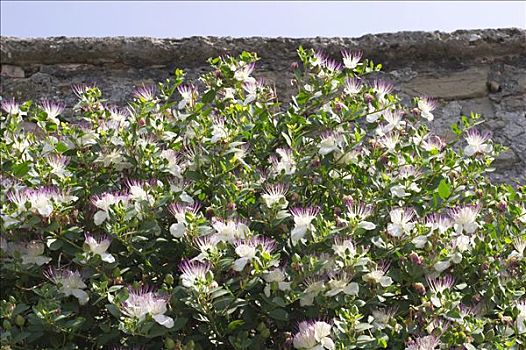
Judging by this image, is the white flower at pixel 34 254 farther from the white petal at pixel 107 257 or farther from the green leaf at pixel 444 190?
the green leaf at pixel 444 190

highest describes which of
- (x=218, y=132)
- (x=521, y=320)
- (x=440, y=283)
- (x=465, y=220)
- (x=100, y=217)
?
(x=218, y=132)

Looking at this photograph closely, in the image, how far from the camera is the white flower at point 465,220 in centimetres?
226

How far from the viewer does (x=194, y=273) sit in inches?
76.8

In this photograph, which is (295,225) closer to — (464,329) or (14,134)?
(464,329)

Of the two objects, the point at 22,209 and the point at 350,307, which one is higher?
the point at 22,209

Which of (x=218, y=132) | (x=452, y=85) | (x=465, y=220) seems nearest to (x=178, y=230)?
(x=218, y=132)

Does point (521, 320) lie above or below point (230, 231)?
below

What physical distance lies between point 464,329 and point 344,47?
161 centimetres

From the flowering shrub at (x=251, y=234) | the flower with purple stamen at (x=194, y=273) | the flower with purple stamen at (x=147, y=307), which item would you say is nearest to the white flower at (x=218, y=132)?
the flowering shrub at (x=251, y=234)

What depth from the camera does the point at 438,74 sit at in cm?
335

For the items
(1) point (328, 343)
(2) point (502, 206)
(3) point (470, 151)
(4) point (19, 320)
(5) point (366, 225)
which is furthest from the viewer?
(3) point (470, 151)

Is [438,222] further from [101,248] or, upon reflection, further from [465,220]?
[101,248]

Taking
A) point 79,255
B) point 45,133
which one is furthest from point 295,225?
point 45,133

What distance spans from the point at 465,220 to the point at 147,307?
910 millimetres
